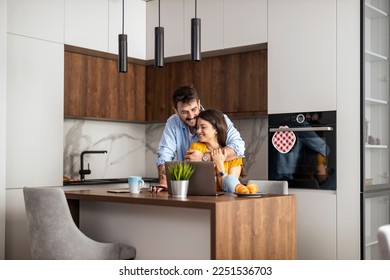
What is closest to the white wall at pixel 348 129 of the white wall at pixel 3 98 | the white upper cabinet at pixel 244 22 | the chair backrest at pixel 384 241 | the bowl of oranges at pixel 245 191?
the white upper cabinet at pixel 244 22

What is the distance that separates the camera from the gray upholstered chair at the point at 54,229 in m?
2.91

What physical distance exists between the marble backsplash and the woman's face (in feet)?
6.37

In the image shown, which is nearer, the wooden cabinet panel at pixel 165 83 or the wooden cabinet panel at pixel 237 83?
the wooden cabinet panel at pixel 237 83

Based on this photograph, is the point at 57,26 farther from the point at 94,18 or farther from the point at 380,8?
the point at 380,8

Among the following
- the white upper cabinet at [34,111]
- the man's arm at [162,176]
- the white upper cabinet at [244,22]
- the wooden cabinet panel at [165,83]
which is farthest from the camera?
the wooden cabinet panel at [165,83]

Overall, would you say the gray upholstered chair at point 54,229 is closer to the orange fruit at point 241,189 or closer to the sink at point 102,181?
the orange fruit at point 241,189

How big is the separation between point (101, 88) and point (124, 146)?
0.82 m

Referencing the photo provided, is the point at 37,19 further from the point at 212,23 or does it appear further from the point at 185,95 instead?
the point at 185,95

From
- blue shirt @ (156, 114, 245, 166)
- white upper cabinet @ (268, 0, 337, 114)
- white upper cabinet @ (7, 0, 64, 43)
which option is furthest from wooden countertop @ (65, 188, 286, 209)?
white upper cabinet @ (7, 0, 64, 43)

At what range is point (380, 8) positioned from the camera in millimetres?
4250

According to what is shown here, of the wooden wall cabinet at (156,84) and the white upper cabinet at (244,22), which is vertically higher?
the white upper cabinet at (244,22)

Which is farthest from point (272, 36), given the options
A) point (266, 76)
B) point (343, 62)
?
point (343, 62)

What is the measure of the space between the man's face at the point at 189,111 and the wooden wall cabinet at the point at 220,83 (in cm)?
150

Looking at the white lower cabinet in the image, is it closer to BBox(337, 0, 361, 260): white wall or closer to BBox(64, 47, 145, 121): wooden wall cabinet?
BBox(337, 0, 361, 260): white wall
